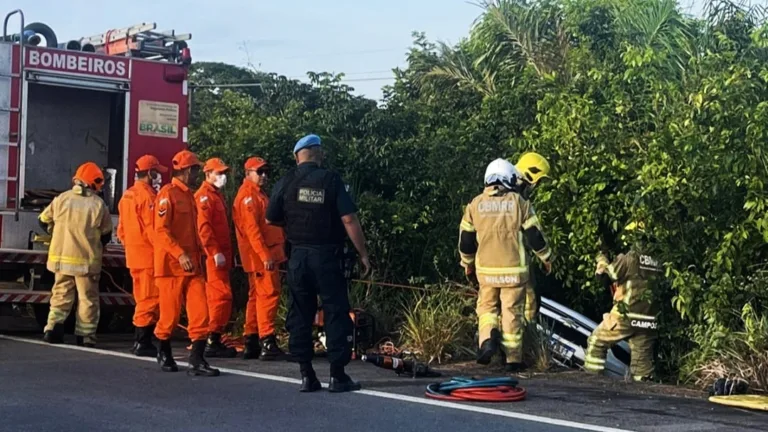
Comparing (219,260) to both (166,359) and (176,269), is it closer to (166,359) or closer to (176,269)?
(176,269)

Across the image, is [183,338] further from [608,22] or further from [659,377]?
[608,22]

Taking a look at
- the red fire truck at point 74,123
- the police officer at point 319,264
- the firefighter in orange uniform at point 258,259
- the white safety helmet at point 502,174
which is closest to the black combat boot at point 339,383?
the police officer at point 319,264

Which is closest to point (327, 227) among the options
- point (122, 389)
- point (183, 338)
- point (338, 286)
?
point (338, 286)

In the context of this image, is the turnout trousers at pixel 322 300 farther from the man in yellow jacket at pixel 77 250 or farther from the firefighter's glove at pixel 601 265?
the man in yellow jacket at pixel 77 250

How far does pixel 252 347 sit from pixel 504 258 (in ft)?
7.97

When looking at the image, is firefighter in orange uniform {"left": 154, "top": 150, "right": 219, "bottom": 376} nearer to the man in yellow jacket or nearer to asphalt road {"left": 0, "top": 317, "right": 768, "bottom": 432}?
asphalt road {"left": 0, "top": 317, "right": 768, "bottom": 432}

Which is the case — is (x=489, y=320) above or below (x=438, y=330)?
above

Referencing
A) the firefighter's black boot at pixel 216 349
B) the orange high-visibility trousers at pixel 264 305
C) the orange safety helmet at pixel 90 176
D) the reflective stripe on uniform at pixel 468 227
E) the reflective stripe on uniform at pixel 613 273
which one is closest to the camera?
the reflective stripe on uniform at pixel 468 227

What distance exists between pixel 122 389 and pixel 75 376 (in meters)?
0.76

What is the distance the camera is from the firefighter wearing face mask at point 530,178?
29.1 feet

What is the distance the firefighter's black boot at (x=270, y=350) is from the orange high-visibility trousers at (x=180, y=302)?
41.5 inches

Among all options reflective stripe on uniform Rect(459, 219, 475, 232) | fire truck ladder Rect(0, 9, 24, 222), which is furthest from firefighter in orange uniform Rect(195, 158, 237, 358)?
fire truck ladder Rect(0, 9, 24, 222)

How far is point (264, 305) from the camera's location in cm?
948

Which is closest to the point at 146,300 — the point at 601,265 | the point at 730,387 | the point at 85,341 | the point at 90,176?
the point at 85,341
